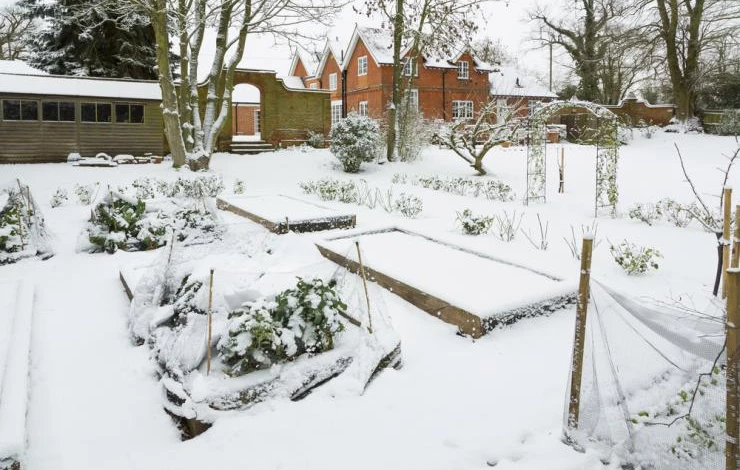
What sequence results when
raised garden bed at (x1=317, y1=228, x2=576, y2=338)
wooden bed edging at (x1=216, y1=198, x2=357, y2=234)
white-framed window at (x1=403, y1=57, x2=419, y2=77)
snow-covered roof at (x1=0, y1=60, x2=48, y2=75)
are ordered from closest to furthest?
raised garden bed at (x1=317, y1=228, x2=576, y2=338) < wooden bed edging at (x1=216, y1=198, x2=357, y2=234) < white-framed window at (x1=403, y1=57, x2=419, y2=77) < snow-covered roof at (x1=0, y1=60, x2=48, y2=75)

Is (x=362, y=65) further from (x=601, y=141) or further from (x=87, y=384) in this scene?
(x=87, y=384)

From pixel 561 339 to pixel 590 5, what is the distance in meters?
35.1

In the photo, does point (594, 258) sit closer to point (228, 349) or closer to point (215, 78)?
point (228, 349)

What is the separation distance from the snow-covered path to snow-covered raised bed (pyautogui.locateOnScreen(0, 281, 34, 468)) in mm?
171

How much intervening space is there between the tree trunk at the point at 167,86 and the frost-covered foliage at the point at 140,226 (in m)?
9.36

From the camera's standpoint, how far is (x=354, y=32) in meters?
33.3

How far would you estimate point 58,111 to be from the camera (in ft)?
65.3

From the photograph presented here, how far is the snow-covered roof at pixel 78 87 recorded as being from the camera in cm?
1934

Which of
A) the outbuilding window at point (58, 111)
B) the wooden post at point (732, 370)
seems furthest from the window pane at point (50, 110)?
the wooden post at point (732, 370)

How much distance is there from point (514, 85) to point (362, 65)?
11.0 metres

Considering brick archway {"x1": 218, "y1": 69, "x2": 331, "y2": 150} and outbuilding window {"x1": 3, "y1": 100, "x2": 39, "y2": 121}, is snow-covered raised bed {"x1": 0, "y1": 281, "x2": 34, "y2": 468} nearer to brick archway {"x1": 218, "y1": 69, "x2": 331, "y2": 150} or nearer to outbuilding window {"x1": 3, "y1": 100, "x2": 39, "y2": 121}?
outbuilding window {"x1": 3, "y1": 100, "x2": 39, "y2": 121}

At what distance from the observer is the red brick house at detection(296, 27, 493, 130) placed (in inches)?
1255

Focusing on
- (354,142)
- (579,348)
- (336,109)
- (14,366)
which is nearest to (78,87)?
(354,142)

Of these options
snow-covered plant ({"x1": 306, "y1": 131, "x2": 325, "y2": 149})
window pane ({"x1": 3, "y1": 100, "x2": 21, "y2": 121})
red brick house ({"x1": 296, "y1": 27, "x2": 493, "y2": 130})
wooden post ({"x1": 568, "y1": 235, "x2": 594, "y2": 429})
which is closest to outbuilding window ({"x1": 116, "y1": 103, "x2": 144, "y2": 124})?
window pane ({"x1": 3, "y1": 100, "x2": 21, "y2": 121})
